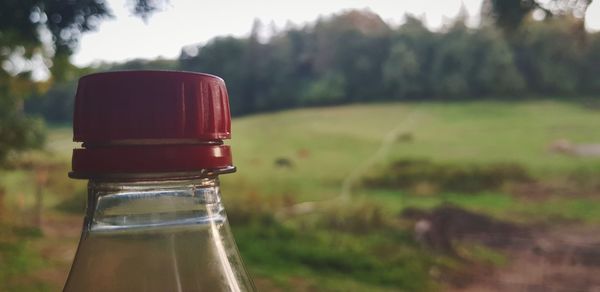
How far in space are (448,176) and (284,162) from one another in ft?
1.43

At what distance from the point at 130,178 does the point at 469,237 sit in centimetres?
121

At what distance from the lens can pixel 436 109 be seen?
1.49 meters

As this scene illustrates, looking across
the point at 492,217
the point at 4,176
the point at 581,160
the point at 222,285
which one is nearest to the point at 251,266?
the point at 492,217

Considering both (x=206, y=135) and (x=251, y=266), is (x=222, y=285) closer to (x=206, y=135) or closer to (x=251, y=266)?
(x=206, y=135)

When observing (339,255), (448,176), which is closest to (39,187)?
(339,255)

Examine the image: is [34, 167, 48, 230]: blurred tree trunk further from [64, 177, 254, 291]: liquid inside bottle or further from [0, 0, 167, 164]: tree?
[64, 177, 254, 291]: liquid inside bottle

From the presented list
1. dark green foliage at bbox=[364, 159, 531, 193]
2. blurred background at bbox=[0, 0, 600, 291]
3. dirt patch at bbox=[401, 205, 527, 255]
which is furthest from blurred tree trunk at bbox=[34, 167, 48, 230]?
dirt patch at bbox=[401, 205, 527, 255]

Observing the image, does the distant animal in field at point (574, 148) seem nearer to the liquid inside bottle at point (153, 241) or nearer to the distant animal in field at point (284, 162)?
the distant animal in field at point (284, 162)

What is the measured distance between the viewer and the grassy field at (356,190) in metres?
1.27

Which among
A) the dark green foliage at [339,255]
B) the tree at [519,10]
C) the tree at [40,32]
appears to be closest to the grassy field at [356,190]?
the dark green foliage at [339,255]

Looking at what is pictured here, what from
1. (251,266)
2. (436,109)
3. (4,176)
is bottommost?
(251,266)

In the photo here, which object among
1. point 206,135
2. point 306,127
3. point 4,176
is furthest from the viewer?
point 306,127

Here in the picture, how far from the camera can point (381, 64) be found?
58.7 inches

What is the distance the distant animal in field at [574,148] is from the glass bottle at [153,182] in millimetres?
1280
